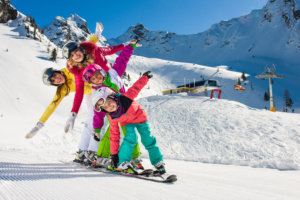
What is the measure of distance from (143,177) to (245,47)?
102121 mm

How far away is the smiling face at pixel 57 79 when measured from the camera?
131 inches

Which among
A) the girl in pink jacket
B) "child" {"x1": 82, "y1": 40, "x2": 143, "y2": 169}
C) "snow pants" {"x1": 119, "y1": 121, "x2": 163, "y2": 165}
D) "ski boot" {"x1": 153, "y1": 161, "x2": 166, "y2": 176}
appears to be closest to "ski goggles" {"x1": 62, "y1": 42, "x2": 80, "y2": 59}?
the girl in pink jacket

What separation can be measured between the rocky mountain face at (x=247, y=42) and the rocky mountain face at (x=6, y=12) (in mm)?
65593

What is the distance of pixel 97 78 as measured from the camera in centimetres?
301

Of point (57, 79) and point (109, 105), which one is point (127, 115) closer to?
point (109, 105)

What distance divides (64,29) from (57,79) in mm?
135539

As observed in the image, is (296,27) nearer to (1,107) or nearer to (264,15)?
(264,15)

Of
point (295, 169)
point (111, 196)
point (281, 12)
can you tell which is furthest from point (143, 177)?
point (281, 12)

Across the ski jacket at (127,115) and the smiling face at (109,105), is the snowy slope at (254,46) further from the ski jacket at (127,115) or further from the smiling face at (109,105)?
the smiling face at (109,105)

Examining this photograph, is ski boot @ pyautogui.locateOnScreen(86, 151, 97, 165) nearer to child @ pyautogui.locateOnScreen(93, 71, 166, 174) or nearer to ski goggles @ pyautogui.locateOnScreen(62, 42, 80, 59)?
child @ pyautogui.locateOnScreen(93, 71, 166, 174)

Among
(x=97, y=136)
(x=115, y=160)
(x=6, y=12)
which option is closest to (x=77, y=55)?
(x=97, y=136)

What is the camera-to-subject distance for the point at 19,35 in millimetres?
36281

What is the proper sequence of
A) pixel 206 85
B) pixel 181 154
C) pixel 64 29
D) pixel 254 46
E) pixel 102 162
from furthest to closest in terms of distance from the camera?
pixel 64 29, pixel 254 46, pixel 206 85, pixel 181 154, pixel 102 162

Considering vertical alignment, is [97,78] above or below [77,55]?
below
